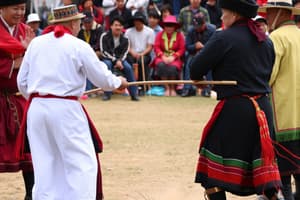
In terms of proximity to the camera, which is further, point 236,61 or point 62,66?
point 236,61

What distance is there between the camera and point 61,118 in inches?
242

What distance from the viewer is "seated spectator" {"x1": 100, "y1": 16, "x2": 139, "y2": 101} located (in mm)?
15266

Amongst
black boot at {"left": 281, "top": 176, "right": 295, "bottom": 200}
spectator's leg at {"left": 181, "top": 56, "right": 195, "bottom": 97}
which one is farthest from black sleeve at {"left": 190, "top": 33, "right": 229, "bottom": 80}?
spectator's leg at {"left": 181, "top": 56, "right": 195, "bottom": 97}

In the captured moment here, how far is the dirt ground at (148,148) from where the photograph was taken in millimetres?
7848

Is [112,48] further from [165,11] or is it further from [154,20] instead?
[165,11]

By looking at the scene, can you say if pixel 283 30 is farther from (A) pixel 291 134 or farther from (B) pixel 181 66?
(B) pixel 181 66

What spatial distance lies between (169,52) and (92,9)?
2209 millimetres

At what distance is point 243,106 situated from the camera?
6.24 m

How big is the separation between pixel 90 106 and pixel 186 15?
11.5 ft

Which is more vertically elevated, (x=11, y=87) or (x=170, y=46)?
(x=11, y=87)

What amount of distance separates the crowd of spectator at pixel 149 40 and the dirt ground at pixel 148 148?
0.64 meters

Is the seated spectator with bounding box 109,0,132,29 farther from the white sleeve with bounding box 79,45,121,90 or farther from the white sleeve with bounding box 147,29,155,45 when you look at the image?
the white sleeve with bounding box 79,45,121,90

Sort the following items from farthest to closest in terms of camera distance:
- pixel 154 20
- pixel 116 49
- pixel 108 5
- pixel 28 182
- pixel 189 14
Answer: pixel 108 5
pixel 154 20
pixel 189 14
pixel 116 49
pixel 28 182

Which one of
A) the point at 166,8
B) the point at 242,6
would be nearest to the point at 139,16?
the point at 166,8
